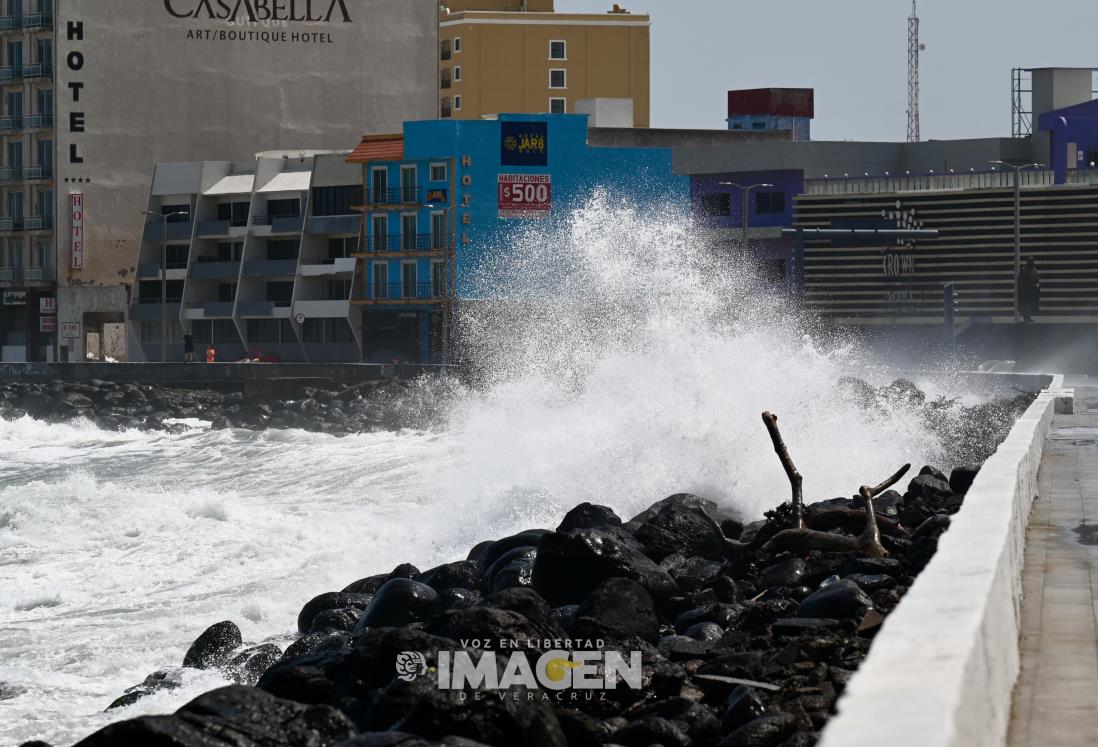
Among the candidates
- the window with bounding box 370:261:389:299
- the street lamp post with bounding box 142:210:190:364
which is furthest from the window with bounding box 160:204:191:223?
the window with bounding box 370:261:389:299

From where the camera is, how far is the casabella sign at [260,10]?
254 ft

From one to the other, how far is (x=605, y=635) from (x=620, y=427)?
45.1 ft

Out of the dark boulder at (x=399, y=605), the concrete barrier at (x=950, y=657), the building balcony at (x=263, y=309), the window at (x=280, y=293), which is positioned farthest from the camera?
the window at (x=280, y=293)

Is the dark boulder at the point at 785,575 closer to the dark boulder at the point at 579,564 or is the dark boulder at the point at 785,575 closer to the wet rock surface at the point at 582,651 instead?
the wet rock surface at the point at 582,651

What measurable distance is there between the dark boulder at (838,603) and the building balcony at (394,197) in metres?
59.0

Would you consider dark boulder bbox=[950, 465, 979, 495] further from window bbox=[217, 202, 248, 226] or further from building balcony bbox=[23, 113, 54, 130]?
building balcony bbox=[23, 113, 54, 130]

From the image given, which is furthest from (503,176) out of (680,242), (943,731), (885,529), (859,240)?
(943,731)

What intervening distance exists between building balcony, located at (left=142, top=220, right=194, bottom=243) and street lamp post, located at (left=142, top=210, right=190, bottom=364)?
138mm

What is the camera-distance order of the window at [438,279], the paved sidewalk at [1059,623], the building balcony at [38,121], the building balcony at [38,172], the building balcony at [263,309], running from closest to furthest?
1. the paved sidewalk at [1059,623]
2. the window at [438,279]
3. the building balcony at [263,309]
4. the building balcony at [38,172]
5. the building balcony at [38,121]

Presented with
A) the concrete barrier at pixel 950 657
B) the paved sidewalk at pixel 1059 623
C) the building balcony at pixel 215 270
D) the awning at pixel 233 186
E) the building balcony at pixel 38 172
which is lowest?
the paved sidewalk at pixel 1059 623

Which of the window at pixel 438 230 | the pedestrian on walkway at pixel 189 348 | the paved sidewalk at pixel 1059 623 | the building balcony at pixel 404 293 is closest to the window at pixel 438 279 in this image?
the building balcony at pixel 404 293

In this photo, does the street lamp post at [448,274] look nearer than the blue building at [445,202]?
Yes

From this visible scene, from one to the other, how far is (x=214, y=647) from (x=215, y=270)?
62250mm

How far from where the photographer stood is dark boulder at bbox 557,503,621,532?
16.1m
